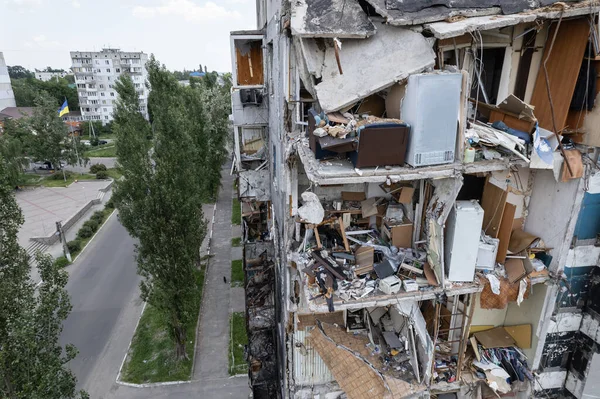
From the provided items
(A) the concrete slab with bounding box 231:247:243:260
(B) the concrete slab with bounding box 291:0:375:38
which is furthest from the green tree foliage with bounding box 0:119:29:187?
(B) the concrete slab with bounding box 291:0:375:38

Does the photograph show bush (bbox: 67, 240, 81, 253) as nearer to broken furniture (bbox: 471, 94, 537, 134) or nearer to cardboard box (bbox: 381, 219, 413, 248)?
cardboard box (bbox: 381, 219, 413, 248)

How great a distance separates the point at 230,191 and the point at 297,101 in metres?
34.7

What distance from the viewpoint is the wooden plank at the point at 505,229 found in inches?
347

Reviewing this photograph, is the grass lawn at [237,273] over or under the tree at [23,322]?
under

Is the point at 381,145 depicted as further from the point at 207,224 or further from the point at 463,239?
the point at 207,224

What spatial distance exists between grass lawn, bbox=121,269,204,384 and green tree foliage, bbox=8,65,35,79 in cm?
16382

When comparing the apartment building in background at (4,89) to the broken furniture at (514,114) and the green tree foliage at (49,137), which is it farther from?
the broken furniture at (514,114)

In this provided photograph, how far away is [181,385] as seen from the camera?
659 inches

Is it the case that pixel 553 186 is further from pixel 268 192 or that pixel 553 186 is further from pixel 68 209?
pixel 68 209

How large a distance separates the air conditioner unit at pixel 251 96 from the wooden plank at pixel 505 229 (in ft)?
42.4

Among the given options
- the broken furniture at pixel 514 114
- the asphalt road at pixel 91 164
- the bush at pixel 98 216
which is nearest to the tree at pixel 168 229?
the broken furniture at pixel 514 114

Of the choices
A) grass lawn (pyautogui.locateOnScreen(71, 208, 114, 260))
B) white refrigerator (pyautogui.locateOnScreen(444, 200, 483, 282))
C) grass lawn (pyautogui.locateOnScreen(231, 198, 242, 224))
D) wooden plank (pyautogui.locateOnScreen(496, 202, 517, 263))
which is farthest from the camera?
grass lawn (pyautogui.locateOnScreen(231, 198, 242, 224))

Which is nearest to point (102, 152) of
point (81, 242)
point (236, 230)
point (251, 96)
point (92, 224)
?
point (92, 224)

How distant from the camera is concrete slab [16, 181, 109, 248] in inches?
1315
